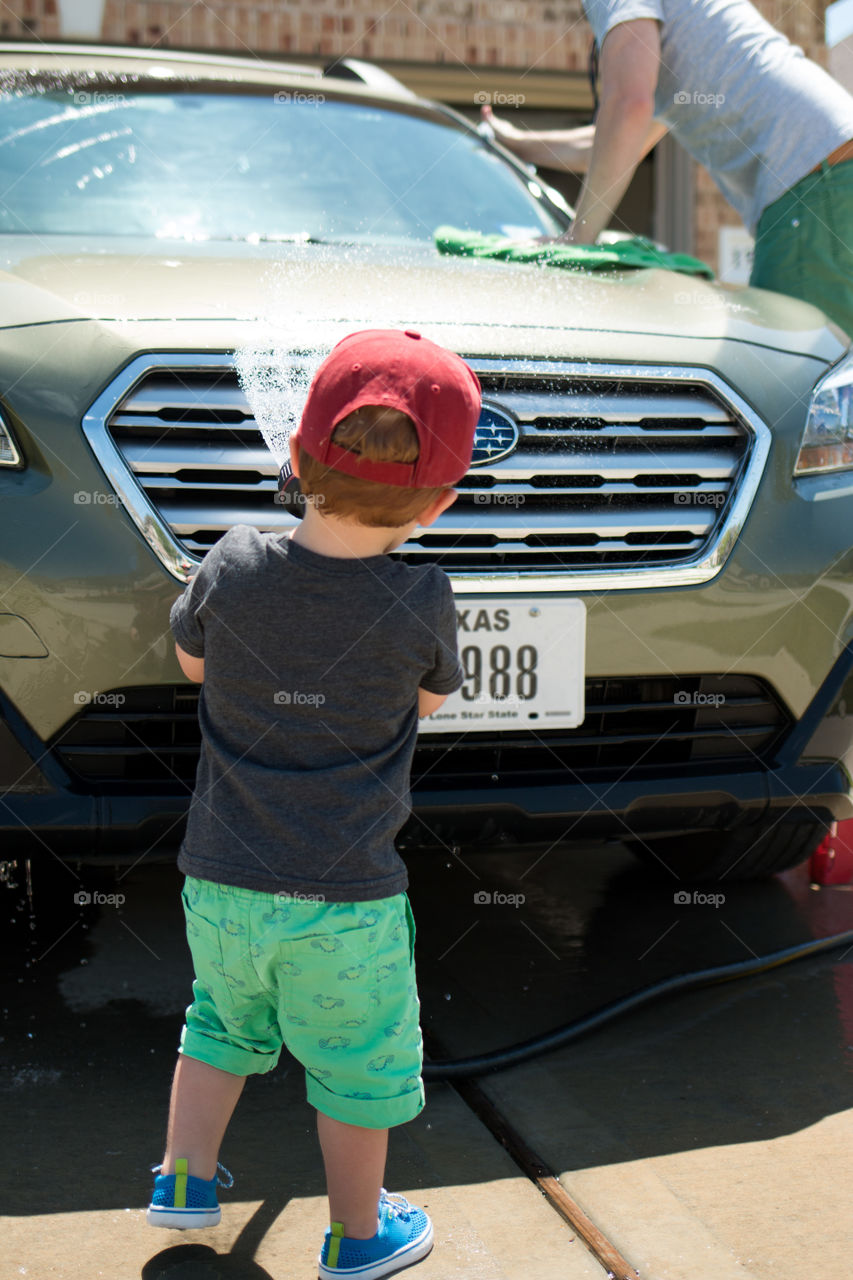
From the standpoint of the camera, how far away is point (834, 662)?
264 centimetres

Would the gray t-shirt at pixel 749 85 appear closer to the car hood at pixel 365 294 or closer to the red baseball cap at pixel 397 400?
the car hood at pixel 365 294

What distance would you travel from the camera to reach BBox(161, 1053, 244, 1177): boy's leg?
1.85 metres

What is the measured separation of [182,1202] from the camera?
184 centimetres

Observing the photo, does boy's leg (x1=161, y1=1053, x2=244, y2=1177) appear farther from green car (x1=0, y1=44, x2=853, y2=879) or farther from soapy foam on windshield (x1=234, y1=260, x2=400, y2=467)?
soapy foam on windshield (x1=234, y1=260, x2=400, y2=467)

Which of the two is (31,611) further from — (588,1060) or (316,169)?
(316,169)

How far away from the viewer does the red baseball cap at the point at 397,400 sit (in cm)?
170

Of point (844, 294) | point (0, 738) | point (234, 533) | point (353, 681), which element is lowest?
point (0, 738)

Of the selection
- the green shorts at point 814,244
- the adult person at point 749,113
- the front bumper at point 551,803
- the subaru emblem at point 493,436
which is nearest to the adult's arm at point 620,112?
the adult person at point 749,113

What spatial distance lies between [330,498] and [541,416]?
2.76ft

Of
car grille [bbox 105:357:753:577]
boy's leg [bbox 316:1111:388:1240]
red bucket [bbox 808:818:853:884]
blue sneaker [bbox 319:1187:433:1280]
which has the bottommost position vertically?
red bucket [bbox 808:818:853:884]

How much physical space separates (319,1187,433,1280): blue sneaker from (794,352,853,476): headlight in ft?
4.84

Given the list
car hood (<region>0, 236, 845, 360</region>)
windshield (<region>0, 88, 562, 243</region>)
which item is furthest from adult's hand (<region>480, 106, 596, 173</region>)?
car hood (<region>0, 236, 845, 360</region>)

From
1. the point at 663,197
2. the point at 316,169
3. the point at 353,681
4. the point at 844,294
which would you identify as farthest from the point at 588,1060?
the point at 663,197

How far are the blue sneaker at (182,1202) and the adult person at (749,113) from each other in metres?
2.51
